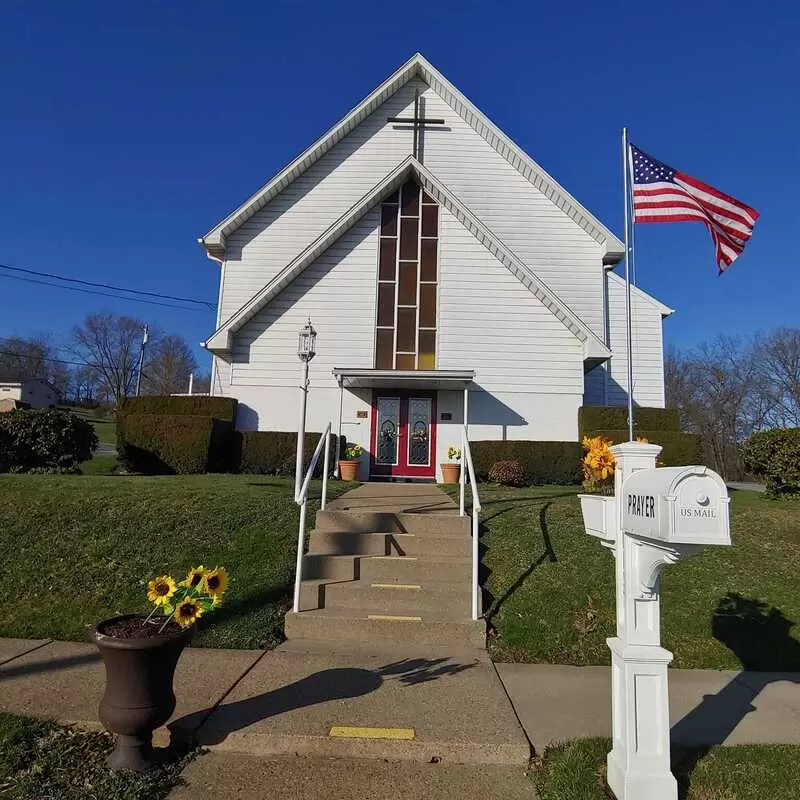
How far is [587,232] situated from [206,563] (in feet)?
50.1

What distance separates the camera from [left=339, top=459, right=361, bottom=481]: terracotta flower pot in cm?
1323

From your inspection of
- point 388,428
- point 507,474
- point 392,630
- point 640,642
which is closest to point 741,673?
point 640,642

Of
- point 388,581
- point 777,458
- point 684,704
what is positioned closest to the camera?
point 684,704

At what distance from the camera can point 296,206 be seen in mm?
17562

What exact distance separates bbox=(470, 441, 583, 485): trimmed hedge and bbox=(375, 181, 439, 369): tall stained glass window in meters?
2.87

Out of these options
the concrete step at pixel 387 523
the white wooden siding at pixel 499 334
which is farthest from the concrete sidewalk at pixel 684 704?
the white wooden siding at pixel 499 334

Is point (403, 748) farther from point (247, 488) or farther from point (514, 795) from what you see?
Result: point (247, 488)

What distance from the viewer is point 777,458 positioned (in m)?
11.0

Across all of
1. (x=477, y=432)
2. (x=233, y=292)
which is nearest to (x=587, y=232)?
(x=477, y=432)

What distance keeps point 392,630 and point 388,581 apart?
0.89m

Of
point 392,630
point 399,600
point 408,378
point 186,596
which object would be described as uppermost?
point 408,378

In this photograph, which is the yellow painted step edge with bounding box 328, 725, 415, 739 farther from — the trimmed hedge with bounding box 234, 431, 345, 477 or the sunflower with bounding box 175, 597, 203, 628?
the trimmed hedge with bounding box 234, 431, 345, 477

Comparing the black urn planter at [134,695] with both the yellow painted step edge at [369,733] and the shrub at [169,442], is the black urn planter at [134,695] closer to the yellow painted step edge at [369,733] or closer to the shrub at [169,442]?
the yellow painted step edge at [369,733]

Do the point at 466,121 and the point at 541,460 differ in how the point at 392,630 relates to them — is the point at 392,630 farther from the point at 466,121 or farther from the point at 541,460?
the point at 466,121
